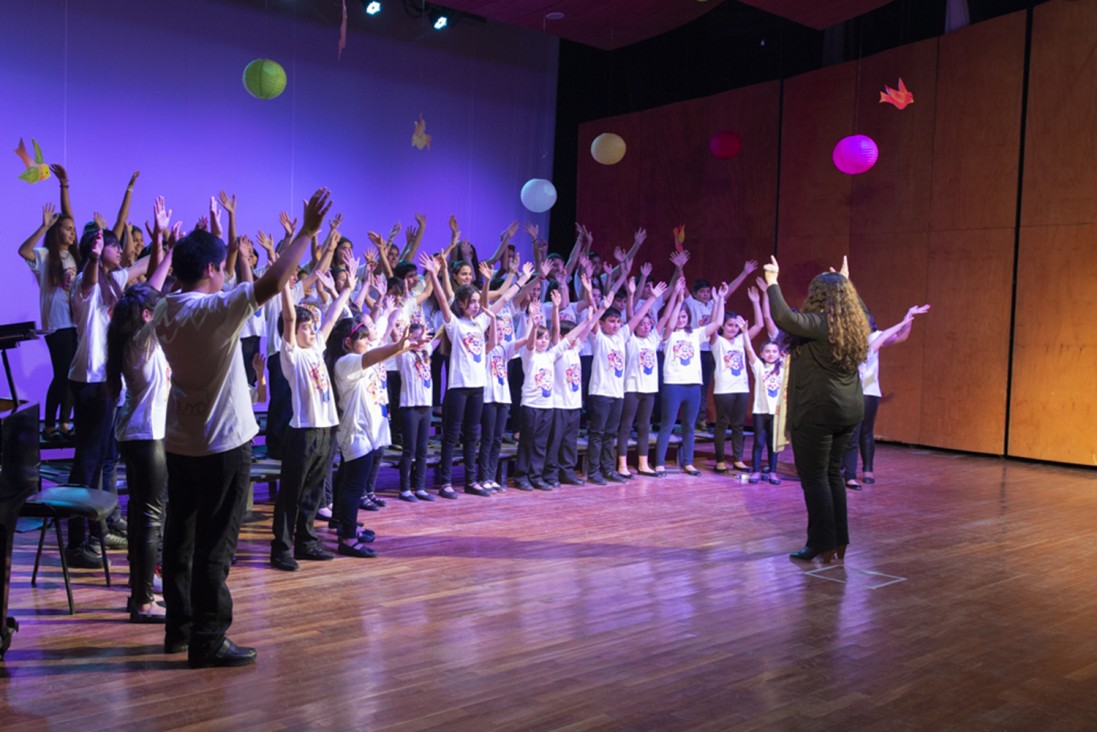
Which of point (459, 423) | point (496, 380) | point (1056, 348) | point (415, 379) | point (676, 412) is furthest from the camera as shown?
point (1056, 348)

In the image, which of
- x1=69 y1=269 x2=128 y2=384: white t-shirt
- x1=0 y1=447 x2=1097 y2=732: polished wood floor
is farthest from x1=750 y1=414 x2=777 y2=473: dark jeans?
x1=69 y1=269 x2=128 y2=384: white t-shirt

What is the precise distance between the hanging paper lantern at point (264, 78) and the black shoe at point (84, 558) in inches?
149

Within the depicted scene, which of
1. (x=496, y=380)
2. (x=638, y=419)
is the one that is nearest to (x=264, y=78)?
(x=496, y=380)

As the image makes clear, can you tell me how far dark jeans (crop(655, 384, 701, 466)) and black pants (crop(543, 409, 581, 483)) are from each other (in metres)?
0.86

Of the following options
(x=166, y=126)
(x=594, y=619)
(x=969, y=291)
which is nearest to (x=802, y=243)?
(x=969, y=291)

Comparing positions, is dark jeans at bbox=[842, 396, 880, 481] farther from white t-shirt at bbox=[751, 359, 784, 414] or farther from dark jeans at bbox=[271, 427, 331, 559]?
dark jeans at bbox=[271, 427, 331, 559]

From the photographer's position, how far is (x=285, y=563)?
456 centimetres

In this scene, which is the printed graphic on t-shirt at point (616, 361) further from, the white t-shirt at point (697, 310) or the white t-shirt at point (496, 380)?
the white t-shirt at point (697, 310)

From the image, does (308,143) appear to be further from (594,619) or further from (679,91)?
(594,619)

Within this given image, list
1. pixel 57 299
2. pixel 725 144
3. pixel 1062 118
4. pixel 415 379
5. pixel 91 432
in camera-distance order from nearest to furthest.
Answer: pixel 91 432, pixel 57 299, pixel 415 379, pixel 1062 118, pixel 725 144

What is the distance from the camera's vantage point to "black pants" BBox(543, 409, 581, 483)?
7.13 metres

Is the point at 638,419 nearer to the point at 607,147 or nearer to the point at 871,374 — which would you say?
the point at 871,374

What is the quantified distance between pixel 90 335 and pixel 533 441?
322 centimetres

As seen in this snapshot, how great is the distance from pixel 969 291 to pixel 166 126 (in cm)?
771
